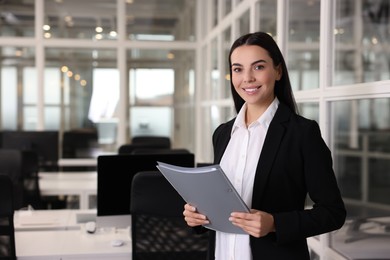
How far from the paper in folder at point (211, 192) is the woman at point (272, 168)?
32 mm

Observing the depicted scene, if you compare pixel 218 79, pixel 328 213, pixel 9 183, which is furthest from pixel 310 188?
pixel 218 79

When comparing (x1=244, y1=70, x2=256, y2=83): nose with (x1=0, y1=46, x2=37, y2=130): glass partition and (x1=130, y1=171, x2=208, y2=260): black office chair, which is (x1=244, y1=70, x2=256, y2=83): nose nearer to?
(x1=130, y1=171, x2=208, y2=260): black office chair

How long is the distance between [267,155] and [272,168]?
1.6 inches

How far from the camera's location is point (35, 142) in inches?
179

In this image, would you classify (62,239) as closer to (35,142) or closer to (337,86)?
(337,86)

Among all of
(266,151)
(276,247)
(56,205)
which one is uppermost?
(266,151)

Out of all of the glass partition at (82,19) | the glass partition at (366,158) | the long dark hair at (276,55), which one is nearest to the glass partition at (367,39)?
the glass partition at (366,158)

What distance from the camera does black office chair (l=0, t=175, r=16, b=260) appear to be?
2064 mm

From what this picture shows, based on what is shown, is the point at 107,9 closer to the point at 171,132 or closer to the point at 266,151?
the point at 171,132

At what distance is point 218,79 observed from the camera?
16.0ft

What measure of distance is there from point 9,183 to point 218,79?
3110 mm

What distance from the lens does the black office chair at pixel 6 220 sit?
6.77 ft

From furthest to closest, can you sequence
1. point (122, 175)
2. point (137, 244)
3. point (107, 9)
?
point (107, 9), point (122, 175), point (137, 244)

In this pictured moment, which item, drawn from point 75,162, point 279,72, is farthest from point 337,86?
point 75,162
